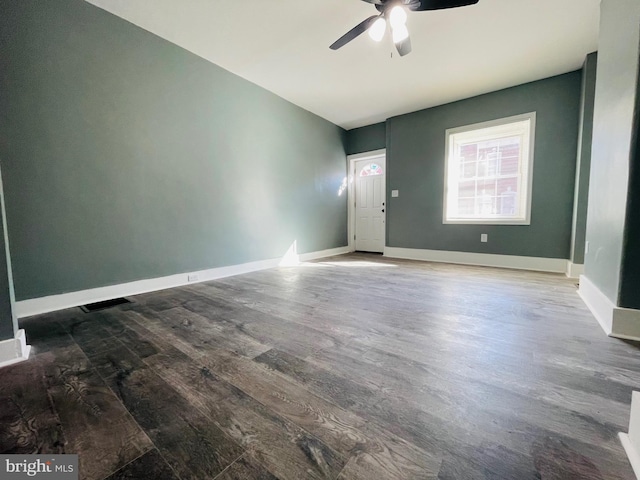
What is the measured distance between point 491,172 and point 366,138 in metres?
A: 2.57

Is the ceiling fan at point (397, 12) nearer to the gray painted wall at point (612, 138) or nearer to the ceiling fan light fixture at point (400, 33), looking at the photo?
the ceiling fan light fixture at point (400, 33)

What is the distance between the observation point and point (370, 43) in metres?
2.81

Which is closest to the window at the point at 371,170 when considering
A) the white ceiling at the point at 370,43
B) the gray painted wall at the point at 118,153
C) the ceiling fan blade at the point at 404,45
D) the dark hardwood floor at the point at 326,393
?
the white ceiling at the point at 370,43

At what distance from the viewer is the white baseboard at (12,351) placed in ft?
4.55

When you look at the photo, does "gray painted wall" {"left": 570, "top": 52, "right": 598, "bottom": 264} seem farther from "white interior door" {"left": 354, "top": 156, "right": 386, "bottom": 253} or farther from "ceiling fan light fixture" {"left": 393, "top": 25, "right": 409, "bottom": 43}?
"white interior door" {"left": 354, "top": 156, "right": 386, "bottom": 253}

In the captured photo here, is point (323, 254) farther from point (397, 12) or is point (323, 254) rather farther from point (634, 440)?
point (634, 440)

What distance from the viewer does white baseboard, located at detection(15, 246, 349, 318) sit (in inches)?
84.0

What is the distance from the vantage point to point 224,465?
2.60 feet

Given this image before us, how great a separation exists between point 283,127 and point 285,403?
4198 millimetres

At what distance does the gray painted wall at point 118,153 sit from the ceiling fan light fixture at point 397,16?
2352mm

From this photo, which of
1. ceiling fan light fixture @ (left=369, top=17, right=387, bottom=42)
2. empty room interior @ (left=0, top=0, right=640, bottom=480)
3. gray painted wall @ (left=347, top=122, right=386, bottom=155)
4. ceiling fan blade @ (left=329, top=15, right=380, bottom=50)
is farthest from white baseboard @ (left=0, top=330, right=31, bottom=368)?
gray painted wall @ (left=347, top=122, right=386, bottom=155)

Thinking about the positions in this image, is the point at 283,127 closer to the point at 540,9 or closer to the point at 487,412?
the point at 540,9

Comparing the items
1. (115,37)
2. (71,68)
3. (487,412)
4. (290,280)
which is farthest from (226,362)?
(115,37)

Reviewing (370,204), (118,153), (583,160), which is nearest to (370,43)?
(118,153)
